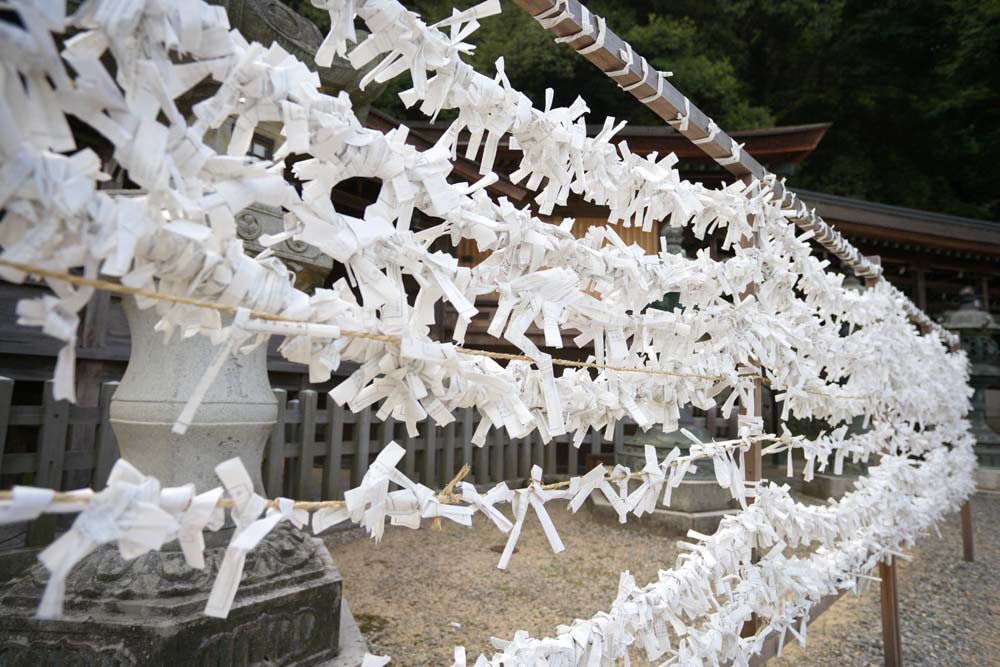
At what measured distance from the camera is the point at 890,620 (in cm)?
249

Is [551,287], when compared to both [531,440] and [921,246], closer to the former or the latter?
[531,440]

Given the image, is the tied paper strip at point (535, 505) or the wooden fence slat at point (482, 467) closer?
the tied paper strip at point (535, 505)

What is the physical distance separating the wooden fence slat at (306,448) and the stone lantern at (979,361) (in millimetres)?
8912

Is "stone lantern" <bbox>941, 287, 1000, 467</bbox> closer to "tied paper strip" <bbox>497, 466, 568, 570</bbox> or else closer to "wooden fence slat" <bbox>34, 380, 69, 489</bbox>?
"tied paper strip" <bbox>497, 466, 568, 570</bbox>

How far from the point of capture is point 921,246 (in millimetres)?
8969

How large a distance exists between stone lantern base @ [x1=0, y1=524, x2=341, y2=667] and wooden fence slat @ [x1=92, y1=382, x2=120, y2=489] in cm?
172

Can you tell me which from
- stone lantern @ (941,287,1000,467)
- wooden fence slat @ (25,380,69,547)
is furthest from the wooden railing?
stone lantern @ (941,287,1000,467)

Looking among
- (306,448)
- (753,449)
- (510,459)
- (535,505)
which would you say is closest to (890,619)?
(753,449)

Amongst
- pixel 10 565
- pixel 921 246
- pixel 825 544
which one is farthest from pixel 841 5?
pixel 10 565

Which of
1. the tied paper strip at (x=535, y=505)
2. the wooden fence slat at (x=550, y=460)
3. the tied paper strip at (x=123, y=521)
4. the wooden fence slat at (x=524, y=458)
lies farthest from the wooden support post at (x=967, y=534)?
the tied paper strip at (x=123, y=521)

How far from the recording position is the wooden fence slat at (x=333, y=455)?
393 cm

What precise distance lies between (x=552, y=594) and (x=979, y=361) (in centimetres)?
858

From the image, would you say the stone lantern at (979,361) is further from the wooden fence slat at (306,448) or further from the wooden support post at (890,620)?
the wooden fence slat at (306,448)

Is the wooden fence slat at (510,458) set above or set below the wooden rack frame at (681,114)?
below
